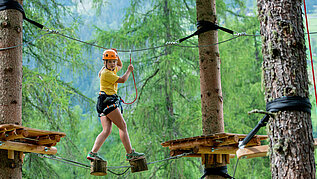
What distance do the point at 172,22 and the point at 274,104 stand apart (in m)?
8.75

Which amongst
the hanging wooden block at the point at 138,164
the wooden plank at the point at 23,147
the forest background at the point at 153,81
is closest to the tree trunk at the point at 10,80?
the wooden plank at the point at 23,147

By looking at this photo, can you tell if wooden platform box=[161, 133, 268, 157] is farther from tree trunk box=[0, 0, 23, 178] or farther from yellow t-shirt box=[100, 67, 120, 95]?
tree trunk box=[0, 0, 23, 178]

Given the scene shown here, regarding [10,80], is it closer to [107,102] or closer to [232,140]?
[107,102]

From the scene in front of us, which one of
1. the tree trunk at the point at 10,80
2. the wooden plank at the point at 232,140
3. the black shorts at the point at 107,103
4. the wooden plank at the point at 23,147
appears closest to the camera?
the wooden plank at the point at 23,147

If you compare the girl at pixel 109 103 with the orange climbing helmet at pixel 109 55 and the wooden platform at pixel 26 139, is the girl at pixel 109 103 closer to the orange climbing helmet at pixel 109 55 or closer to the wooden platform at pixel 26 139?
the orange climbing helmet at pixel 109 55

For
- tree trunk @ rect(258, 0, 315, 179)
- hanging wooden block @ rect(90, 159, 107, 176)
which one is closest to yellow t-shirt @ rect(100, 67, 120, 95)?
hanging wooden block @ rect(90, 159, 107, 176)

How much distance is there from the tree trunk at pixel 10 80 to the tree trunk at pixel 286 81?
9.39 feet

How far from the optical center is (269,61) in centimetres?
373

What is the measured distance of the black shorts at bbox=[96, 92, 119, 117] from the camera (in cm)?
547

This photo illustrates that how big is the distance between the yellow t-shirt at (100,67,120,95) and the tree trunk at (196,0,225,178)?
125cm

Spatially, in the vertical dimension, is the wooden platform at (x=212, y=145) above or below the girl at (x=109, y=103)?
below

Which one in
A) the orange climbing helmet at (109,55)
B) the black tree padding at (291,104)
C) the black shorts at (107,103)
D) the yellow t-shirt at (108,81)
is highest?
the orange climbing helmet at (109,55)

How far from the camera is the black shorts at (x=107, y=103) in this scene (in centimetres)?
547

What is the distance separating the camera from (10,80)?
4.89m
